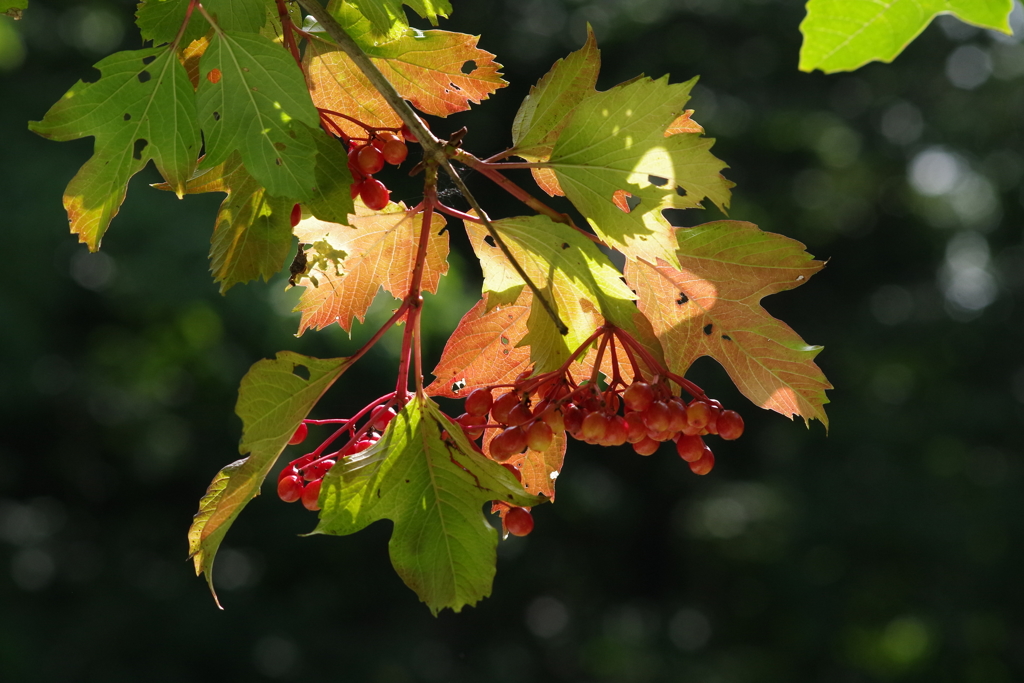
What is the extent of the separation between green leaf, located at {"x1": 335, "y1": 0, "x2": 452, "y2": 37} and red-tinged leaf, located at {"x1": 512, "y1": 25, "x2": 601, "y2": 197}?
136 millimetres

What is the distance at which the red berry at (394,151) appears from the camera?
978 mm

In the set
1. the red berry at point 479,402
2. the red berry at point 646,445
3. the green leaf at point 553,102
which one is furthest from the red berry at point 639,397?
the green leaf at point 553,102

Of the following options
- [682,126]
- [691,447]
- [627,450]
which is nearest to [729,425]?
[691,447]

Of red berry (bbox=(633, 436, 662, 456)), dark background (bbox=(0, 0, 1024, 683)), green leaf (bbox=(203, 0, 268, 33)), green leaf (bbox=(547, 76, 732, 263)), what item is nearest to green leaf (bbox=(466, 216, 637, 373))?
green leaf (bbox=(547, 76, 732, 263))

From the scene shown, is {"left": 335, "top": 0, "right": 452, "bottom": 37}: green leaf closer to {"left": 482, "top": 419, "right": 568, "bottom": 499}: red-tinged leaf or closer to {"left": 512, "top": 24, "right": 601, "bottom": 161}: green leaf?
{"left": 512, "top": 24, "right": 601, "bottom": 161}: green leaf

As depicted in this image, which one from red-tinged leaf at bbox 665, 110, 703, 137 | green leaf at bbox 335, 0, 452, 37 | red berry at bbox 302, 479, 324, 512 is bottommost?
red berry at bbox 302, 479, 324, 512

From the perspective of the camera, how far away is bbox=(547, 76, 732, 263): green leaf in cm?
88

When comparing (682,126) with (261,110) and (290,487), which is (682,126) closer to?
(261,110)

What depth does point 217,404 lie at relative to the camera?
20.3 feet

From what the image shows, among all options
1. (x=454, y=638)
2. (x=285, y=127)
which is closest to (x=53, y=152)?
(x=454, y=638)

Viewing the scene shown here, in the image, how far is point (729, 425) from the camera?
1.02 metres

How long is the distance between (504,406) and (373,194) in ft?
0.89

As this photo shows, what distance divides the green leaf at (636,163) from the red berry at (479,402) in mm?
243

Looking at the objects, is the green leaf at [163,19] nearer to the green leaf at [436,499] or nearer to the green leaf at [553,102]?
the green leaf at [553,102]
